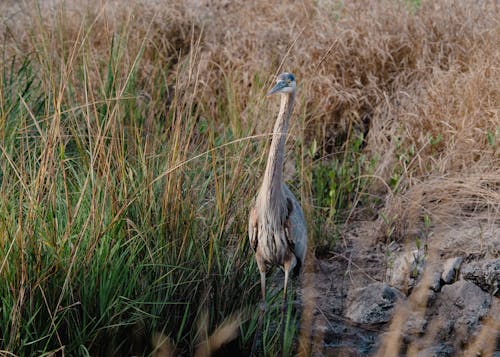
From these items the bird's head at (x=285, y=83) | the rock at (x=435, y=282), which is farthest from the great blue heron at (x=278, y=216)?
the rock at (x=435, y=282)

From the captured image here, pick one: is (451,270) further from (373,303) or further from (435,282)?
(373,303)

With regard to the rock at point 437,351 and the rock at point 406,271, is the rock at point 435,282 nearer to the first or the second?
the rock at point 406,271

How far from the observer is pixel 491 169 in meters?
4.80

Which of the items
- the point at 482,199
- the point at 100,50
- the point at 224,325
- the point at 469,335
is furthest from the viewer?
the point at 100,50

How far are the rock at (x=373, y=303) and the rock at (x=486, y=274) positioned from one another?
1.30ft

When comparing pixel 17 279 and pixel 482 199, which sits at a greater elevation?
pixel 17 279

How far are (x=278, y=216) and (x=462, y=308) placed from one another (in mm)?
1249

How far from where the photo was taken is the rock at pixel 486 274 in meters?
4.26

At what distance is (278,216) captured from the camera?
366 cm

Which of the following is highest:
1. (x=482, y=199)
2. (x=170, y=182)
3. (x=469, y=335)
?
(x=170, y=182)

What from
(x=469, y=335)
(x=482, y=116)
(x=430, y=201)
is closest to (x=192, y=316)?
→ (x=469, y=335)

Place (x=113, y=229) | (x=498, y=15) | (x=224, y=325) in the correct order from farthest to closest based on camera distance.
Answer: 1. (x=498, y=15)
2. (x=224, y=325)
3. (x=113, y=229)

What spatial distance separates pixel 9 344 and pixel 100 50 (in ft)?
11.2

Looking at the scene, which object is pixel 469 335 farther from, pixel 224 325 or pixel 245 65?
pixel 245 65
